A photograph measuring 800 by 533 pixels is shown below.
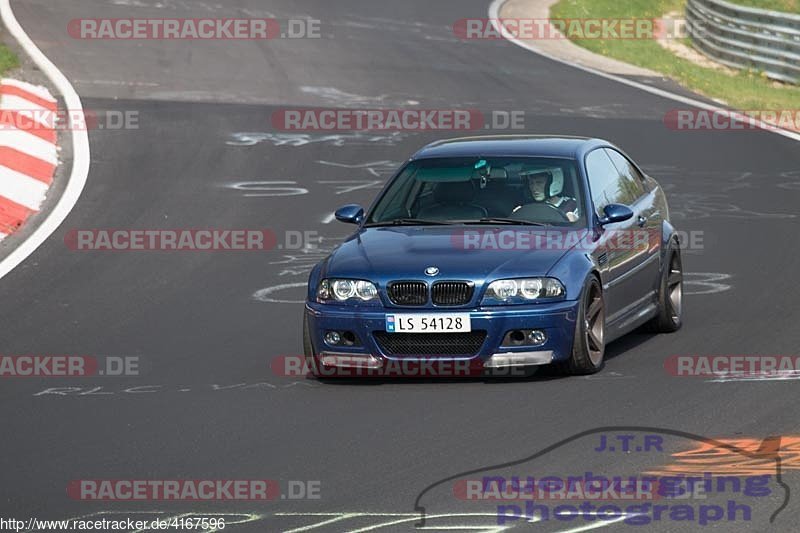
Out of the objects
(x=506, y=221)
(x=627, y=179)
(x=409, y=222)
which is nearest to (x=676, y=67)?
(x=627, y=179)

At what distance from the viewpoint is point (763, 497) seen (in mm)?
6930

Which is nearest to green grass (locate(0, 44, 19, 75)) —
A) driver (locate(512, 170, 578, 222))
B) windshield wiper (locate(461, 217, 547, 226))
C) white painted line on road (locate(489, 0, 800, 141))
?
white painted line on road (locate(489, 0, 800, 141))

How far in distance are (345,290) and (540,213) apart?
1.51 m

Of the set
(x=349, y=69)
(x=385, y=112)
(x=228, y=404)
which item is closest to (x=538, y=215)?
(x=228, y=404)

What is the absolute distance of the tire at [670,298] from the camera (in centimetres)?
1162

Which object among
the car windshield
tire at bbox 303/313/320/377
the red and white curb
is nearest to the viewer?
tire at bbox 303/313/320/377

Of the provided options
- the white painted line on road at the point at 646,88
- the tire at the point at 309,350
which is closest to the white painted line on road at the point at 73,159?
the tire at the point at 309,350

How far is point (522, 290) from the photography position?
9.77 m

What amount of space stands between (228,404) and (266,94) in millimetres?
14201

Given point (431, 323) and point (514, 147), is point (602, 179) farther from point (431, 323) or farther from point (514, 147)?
point (431, 323)

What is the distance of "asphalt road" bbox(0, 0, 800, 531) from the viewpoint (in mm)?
7824

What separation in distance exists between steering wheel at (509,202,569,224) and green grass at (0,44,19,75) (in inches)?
490

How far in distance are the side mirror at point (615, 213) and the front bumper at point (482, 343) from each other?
→ 100 centimetres

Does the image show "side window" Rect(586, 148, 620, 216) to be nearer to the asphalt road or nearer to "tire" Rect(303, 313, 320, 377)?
the asphalt road
